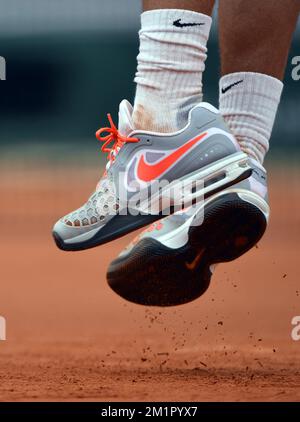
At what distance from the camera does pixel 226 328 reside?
4.04 m

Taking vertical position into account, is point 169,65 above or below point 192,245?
above

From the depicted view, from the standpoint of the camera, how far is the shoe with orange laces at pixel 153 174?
1.98 m

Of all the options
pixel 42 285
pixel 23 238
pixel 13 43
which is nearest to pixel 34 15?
pixel 13 43

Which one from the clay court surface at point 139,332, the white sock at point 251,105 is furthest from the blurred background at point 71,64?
the white sock at point 251,105

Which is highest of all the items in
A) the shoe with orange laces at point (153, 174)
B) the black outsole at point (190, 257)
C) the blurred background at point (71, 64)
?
the blurred background at point (71, 64)

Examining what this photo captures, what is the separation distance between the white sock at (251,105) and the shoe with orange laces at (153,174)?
7.6 inches

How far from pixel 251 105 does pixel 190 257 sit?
41 centimetres

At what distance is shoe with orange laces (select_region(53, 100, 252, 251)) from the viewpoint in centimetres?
198

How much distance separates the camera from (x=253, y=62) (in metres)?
2.22

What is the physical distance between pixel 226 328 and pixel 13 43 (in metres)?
5.24

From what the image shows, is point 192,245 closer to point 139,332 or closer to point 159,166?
point 159,166

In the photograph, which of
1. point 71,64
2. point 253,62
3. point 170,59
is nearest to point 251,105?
point 253,62

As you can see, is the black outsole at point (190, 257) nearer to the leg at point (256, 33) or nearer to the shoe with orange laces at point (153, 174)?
the shoe with orange laces at point (153, 174)

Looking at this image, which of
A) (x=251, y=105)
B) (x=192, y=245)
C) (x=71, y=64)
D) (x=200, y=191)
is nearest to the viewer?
(x=200, y=191)
